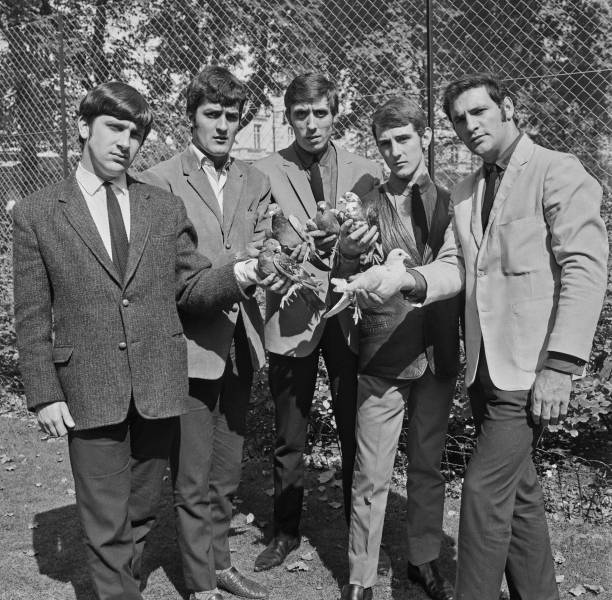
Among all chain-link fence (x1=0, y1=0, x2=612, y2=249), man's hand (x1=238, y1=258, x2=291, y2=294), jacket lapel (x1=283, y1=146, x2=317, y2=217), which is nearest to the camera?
man's hand (x1=238, y1=258, x2=291, y2=294)

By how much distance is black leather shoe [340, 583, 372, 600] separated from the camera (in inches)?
124

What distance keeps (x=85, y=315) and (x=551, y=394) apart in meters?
1.58

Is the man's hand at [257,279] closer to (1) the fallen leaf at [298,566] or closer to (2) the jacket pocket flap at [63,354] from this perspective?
(2) the jacket pocket flap at [63,354]

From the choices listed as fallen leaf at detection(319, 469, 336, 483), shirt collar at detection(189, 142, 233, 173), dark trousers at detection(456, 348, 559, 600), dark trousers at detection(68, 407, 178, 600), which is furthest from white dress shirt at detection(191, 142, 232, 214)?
fallen leaf at detection(319, 469, 336, 483)

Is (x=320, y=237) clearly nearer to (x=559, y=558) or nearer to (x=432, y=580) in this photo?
(x=432, y=580)

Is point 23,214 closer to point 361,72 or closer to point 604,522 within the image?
point 604,522

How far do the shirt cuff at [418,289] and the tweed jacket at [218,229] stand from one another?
65 cm

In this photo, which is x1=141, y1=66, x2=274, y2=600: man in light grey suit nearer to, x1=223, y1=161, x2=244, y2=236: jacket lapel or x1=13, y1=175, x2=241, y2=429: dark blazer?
x1=223, y1=161, x2=244, y2=236: jacket lapel

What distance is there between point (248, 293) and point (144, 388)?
0.54 metres

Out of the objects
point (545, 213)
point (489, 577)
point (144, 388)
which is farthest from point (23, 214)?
point (489, 577)

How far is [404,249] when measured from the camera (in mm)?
3141

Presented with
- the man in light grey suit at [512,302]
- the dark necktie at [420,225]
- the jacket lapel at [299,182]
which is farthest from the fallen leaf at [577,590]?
the jacket lapel at [299,182]

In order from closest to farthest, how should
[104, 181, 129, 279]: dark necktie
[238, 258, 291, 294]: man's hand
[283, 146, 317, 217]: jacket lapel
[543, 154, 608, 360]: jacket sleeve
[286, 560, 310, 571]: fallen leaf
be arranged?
[543, 154, 608, 360]: jacket sleeve, [104, 181, 129, 279]: dark necktie, [238, 258, 291, 294]: man's hand, [283, 146, 317, 217]: jacket lapel, [286, 560, 310, 571]: fallen leaf

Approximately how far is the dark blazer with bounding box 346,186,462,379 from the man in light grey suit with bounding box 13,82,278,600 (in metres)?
0.64
